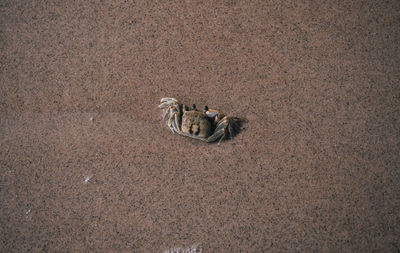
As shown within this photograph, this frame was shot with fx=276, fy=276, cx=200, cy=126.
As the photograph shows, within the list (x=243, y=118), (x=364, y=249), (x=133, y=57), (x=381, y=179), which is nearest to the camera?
(x=364, y=249)

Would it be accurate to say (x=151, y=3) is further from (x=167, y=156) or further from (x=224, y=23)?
(x=167, y=156)

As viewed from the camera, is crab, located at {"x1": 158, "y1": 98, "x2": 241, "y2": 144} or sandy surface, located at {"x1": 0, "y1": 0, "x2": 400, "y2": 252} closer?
sandy surface, located at {"x1": 0, "y1": 0, "x2": 400, "y2": 252}

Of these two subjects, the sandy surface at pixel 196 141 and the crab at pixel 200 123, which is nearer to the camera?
the sandy surface at pixel 196 141

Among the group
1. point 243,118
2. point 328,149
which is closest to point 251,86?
point 243,118

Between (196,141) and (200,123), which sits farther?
(196,141)

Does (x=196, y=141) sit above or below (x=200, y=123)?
below
